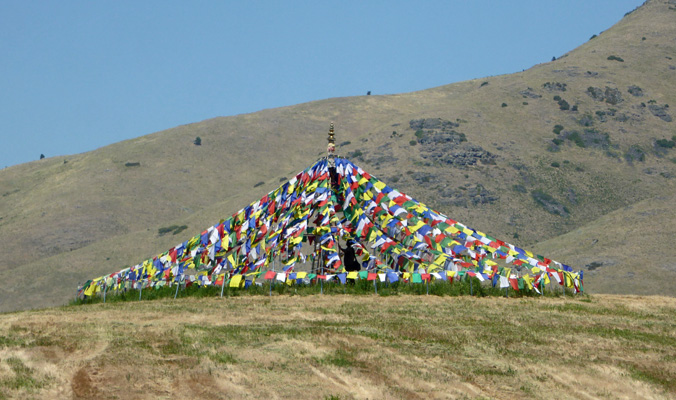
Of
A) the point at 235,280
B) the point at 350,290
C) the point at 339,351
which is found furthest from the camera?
the point at 235,280

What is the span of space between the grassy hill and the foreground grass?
3719 cm

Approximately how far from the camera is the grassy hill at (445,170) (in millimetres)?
80688

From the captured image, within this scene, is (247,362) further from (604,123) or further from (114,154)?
(114,154)

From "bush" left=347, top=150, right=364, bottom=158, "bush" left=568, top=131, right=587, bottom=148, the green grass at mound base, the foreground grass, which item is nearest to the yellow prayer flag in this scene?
the green grass at mound base

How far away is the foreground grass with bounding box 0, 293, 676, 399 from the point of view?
507 inches

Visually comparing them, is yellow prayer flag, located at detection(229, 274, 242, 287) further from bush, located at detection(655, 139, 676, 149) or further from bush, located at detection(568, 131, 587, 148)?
bush, located at detection(655, 139, 676, 149)

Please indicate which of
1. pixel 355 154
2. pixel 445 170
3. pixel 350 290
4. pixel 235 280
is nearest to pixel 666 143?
pixel 445 170

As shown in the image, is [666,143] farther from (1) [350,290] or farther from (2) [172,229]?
(1) [350,290]

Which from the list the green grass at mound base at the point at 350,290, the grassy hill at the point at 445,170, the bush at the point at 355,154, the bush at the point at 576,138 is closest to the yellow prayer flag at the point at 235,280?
the green grass at mound base at the point at 350,290

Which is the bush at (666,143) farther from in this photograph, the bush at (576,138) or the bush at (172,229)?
the bush at (172,229)

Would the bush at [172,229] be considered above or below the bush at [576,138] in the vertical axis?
below

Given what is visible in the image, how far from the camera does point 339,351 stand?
1506 centimetres

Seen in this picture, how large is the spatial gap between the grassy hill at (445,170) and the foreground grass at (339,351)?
37.2 metres

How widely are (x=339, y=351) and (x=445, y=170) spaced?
76097 millimetres
